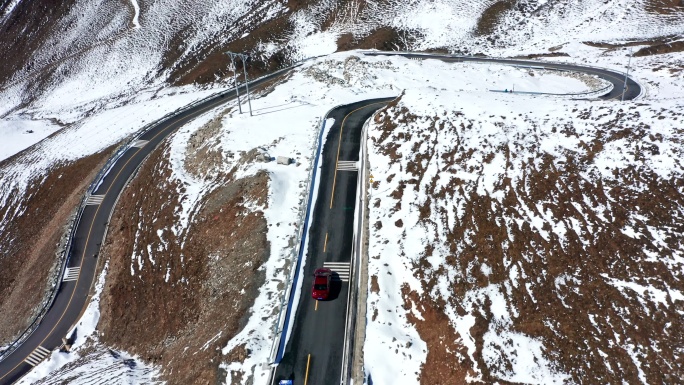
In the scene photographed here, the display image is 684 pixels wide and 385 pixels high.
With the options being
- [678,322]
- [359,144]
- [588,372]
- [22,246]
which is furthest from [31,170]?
[678,322]

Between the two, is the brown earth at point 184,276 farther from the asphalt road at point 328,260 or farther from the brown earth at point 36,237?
the brown earth at point 36,237

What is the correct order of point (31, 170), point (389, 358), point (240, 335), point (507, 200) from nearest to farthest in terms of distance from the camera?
point (389, 358), point (240, 335), point (507, 200), point (31, 170)

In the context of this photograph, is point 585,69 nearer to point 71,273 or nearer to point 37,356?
point 71,273

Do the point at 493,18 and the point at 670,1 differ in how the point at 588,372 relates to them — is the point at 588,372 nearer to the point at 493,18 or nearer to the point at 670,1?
the point at 493,18

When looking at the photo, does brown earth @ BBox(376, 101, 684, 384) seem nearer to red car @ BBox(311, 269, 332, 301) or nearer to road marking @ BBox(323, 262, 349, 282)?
road marking @ BBox(323, 262, 349, 282)

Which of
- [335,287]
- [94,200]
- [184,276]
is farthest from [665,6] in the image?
[94,200]
